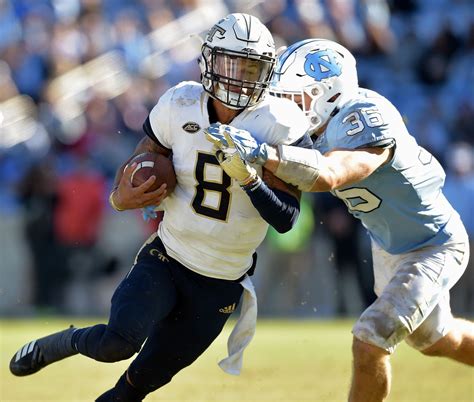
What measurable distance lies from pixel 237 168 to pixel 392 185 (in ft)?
3.03

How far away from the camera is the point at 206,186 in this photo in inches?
169

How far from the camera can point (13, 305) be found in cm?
1048

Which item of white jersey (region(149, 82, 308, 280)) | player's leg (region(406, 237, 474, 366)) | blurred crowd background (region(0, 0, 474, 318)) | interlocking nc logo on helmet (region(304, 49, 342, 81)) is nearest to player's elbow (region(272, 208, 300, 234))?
white jersey (region(149, 82, 308, 280))

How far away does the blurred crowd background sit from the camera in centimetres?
1009

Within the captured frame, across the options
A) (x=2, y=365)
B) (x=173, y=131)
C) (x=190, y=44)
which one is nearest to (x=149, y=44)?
(x=190, y=44)

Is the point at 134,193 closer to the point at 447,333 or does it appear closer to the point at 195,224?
the point at 195,224

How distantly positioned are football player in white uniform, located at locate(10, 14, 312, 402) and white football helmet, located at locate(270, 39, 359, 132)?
20cm

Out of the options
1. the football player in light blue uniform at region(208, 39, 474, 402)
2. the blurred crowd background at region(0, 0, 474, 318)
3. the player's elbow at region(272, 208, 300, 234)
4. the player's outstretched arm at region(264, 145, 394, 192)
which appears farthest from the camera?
the blurred crowd background at region(0, 0, 474, 318)

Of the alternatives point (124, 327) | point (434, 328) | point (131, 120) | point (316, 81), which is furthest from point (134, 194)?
point (131, 120)

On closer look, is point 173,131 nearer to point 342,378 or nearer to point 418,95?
point 342,378

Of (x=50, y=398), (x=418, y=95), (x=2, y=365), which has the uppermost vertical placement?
(x=50, y=398)

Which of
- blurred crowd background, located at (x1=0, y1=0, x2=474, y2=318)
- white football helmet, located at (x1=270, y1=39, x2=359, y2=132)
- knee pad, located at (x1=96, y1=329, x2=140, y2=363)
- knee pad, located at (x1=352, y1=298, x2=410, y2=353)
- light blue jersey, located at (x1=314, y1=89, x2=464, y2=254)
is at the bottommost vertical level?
blurred crowd background, located at (x1=0, y1=0, x2=474, y2=318)

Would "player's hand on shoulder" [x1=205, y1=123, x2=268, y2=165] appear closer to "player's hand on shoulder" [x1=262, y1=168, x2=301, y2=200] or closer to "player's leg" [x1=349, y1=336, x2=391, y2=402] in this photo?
"player's hand on shoulder" [x1=262, y1=168, x2=301, y2=200]

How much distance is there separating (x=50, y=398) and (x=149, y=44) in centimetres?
652
